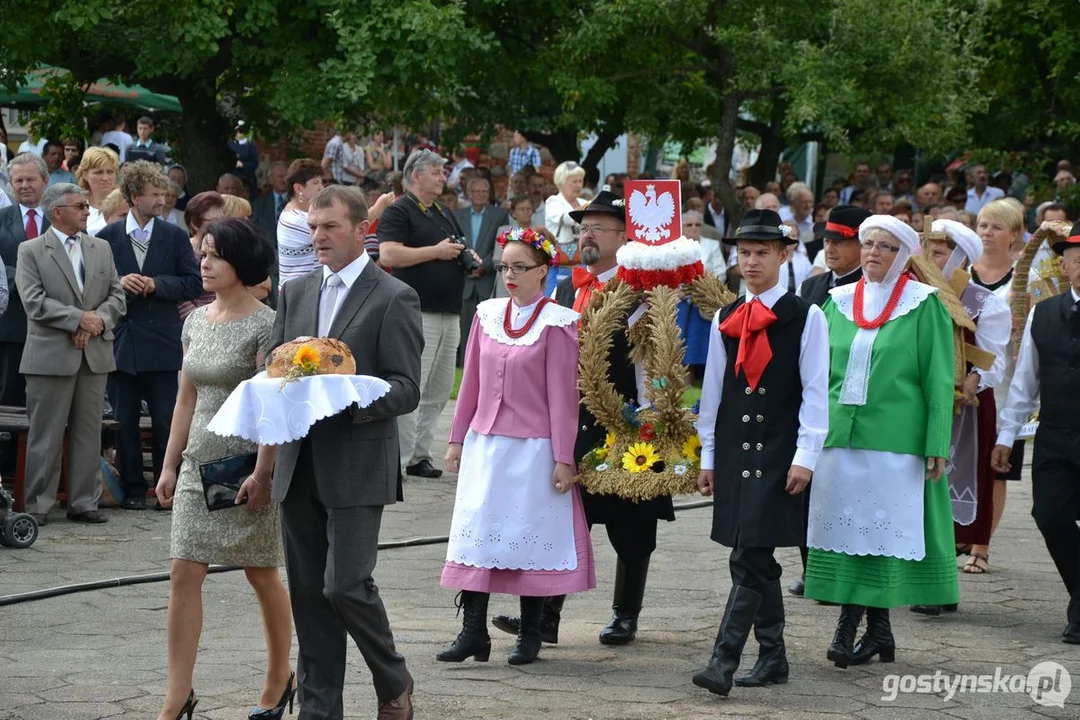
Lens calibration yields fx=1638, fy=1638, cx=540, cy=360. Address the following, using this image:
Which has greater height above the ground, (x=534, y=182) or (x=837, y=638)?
(x=534, y=182)

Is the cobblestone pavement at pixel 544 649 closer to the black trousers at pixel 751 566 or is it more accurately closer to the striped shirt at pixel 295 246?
the black trousers at pixel 751 566

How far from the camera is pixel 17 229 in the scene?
10.2m

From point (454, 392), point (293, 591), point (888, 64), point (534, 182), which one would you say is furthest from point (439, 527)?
point (888, 64)

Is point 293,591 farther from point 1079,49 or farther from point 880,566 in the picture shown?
point 1079,49

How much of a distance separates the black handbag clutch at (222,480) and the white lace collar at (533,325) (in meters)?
1.50

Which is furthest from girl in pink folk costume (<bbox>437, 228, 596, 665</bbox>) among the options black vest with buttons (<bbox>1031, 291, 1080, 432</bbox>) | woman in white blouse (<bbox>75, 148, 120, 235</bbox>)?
woman in white blouse (<bbox>75, 148, 120, 235</bbox>)

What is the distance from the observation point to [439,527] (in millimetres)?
9836

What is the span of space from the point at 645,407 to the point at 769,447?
0.68 metres

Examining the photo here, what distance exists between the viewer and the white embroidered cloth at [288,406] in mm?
5191

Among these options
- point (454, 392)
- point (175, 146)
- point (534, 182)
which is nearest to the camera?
point (454, 392)

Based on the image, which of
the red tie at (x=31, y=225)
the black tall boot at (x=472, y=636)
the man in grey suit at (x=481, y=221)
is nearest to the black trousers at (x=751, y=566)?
the black tall boot at (x=472, y=636)

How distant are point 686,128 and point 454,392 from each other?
7262 mm

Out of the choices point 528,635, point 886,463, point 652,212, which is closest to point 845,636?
point 886,463

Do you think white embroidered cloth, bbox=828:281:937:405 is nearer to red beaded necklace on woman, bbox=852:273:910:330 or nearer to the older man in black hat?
red beaded necklace on woman, bbox=852:273:910:330
